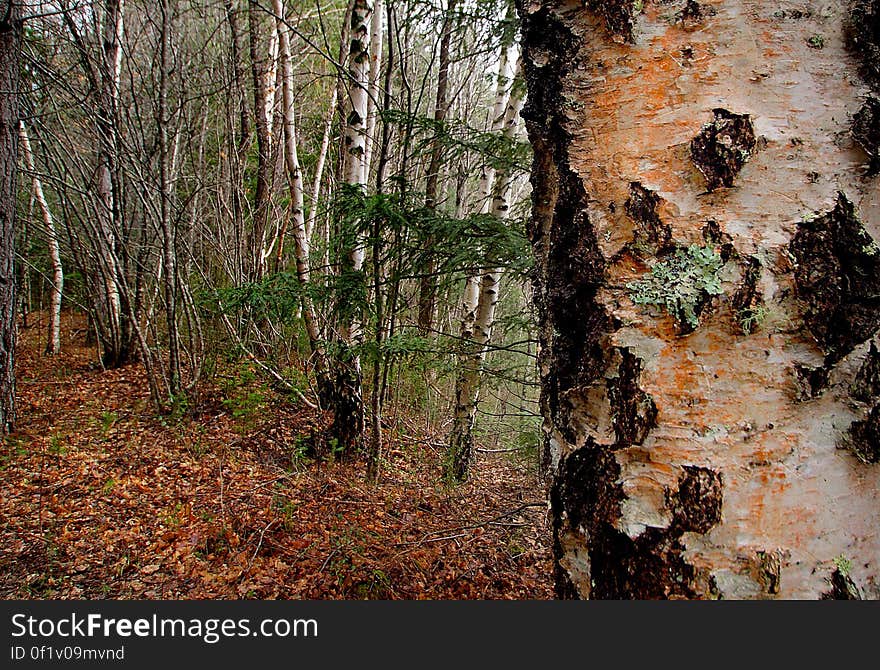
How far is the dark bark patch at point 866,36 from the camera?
62 cm

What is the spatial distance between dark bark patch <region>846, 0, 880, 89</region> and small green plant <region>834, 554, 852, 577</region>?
0.57 metres

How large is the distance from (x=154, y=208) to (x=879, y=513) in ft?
19.0

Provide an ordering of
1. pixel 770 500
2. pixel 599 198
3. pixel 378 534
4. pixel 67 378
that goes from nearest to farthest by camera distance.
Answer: pixel 770 500 → pixel 599 198 → pixel 378 534 → pixel 67 378

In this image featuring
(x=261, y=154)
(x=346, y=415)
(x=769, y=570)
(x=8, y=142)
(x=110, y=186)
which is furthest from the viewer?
(x=110, y=186)

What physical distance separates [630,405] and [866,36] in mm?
552

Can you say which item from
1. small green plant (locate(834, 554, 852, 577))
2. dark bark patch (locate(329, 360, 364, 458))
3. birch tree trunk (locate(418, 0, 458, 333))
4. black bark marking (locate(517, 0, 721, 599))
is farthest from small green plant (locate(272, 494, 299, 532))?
small green plant (locate(834, 554, 852, 577))

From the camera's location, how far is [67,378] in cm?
641

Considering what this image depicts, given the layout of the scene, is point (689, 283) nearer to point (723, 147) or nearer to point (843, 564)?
point (723, 147)

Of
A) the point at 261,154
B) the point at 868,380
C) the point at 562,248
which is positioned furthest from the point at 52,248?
the point at 868,380

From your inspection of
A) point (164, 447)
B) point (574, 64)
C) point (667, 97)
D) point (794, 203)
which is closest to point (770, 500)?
point (794, 203)

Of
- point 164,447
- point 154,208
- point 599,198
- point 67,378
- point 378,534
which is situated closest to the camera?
point 599,198

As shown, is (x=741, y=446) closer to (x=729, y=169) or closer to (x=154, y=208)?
(x=729, y=169)

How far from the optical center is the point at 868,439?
1.90 feet

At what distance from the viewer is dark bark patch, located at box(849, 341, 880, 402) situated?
0.59 meters
